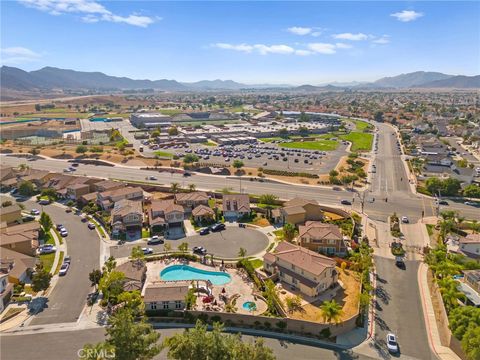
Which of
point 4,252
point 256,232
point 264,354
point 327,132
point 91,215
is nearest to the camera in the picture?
point 264,354

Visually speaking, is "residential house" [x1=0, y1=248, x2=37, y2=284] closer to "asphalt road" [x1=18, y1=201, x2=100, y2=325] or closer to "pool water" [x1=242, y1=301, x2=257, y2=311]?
"asphalt road" [x1=18, y1=201, x2=100, y2=325]

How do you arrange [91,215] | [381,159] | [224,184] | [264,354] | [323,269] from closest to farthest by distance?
1. [264,354]
2. [323,269]
3. [91,215]
4. [224,184]
5. [381,159]

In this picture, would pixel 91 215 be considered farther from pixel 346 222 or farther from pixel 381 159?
pixel 381 159

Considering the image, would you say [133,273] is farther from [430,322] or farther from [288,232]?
[430,322]

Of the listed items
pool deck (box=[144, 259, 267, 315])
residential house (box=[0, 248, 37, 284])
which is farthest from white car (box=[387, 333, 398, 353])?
residential house (box=[0, 248, 37, 284])

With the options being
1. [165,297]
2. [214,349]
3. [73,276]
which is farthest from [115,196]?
[214,349]

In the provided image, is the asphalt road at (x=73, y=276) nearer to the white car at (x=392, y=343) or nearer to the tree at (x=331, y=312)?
the tree at (x=331, y=312)

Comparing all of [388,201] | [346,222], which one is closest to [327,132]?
[388,201]
